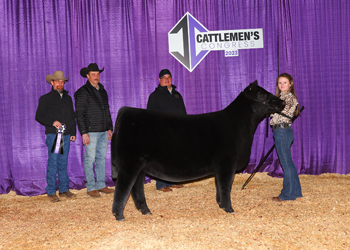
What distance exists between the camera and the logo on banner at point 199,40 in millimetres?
6137

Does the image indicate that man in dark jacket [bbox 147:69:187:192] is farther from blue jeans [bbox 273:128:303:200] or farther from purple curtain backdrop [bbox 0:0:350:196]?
blue jeans [bbox 273:128:303:200]

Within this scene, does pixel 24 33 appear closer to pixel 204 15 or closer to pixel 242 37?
pixel 204 15

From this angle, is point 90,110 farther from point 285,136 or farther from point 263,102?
point 285,136

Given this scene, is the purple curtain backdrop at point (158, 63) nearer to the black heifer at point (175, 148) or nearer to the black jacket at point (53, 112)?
the black jacket at point (53, 112)

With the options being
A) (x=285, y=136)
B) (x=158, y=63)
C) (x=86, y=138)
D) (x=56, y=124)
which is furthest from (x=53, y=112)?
(x=285, y=136)

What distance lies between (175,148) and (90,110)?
88.4 inches

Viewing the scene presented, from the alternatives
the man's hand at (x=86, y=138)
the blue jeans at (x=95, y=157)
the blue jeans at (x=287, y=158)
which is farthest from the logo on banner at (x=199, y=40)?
the blue jeans at (x=287, y=158)

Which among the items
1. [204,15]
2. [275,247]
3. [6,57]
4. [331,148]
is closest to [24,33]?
[6,57]

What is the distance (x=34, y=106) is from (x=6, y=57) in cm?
105

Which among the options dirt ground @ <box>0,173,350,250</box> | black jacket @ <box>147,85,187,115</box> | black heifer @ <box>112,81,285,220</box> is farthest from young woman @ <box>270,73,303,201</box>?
black jacket @ <box>147,85,187,115</box>

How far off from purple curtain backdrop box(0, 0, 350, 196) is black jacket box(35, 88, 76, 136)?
0.72m

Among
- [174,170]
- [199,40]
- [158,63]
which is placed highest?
[199,40]

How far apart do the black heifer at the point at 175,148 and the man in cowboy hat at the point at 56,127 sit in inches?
73.8

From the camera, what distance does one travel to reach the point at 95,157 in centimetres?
544
